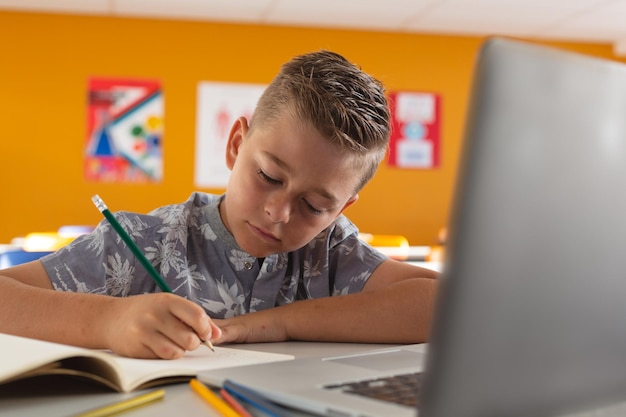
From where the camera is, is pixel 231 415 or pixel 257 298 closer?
pixel 231 415

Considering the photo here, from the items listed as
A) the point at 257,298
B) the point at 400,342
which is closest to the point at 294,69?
the point at 257,298

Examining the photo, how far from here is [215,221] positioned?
1.25 metres

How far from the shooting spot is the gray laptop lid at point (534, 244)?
0.36m

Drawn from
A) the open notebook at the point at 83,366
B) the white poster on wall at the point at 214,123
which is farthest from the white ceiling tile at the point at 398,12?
the open notebook at the point at 83,366

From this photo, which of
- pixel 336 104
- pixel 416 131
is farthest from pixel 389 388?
pixel 416 131

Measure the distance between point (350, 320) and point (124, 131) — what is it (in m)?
4.38

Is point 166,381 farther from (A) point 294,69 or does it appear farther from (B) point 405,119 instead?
(B) point 405,119

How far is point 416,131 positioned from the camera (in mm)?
5516

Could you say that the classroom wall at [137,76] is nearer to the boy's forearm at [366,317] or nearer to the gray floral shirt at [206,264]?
the gray floral shirt at [206,264]

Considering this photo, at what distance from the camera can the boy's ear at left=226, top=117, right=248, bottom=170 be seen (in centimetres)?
124

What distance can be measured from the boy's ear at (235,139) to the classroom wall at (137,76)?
12.6 ft

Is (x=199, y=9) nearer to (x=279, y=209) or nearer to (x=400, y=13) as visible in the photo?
(x=400, y=13)

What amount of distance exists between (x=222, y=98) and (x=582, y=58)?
195 inches

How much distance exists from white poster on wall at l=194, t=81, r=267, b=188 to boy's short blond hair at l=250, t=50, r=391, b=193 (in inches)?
159
